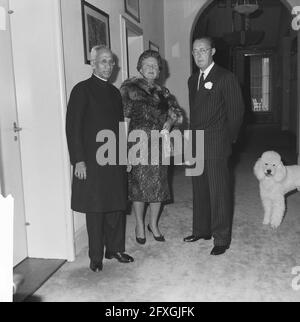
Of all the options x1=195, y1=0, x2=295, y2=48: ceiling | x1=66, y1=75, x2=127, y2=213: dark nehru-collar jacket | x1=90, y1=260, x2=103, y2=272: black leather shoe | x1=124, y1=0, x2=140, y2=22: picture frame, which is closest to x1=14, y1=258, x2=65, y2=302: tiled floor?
x1=90, y1=260, x2=103, y2=272: black leather shoe

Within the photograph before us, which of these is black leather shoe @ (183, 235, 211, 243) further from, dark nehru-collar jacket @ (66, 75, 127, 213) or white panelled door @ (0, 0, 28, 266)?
white panelled door @ (0, 0, 28, 266)

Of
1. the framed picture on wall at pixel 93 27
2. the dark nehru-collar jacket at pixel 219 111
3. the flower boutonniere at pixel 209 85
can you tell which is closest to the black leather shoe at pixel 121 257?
the dark nehru-collar jacket at pixel 219 111

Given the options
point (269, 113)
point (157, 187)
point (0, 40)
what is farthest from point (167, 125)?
point (269, 113)

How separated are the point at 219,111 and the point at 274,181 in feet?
3.02

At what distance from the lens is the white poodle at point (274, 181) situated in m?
3.15

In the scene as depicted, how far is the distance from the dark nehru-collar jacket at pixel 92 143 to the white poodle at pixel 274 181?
132 cm

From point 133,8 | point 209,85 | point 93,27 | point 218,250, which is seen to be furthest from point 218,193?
point 133,8

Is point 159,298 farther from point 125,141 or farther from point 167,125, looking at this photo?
point 167,125

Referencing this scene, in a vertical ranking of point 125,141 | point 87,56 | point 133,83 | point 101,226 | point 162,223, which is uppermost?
point 87,56

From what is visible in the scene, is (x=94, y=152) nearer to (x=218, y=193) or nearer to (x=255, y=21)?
(x=218, y=193)

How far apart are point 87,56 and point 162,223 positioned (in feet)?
5.00

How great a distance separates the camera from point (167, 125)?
279 cm

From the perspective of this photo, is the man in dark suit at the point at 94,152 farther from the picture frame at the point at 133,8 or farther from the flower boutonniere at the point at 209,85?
the picture frame at the point at 133,8

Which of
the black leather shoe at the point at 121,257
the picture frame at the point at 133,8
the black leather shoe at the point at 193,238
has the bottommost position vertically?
the black leather shoe at the point at 193,238
